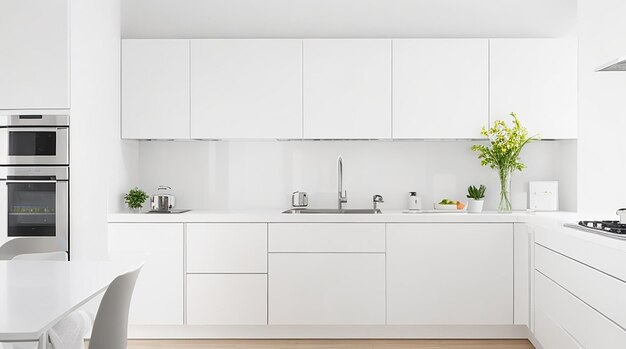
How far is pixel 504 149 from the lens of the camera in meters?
4.11

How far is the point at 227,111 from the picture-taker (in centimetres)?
416

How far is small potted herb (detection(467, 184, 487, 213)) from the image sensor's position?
4.18m

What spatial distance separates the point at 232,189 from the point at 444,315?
1.80m

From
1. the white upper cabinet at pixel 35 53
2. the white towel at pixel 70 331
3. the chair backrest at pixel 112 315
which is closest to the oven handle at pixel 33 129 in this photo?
the white upper cabinet at pixel 35 53

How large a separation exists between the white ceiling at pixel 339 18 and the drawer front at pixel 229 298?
185 centimetres

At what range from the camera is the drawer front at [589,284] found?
2363mm

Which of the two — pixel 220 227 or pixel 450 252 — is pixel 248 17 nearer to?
pixel 220 227

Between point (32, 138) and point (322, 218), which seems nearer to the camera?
point (32, 138)

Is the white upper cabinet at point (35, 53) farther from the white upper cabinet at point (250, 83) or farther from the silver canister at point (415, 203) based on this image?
the silver canister at point (415, 203)

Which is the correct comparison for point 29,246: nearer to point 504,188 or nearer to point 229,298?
point 229,298

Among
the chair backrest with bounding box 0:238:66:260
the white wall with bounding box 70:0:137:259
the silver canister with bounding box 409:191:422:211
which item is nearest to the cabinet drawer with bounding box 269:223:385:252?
the silver canister with bounding box 409:191:422:211

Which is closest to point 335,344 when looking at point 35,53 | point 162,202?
point 162,202

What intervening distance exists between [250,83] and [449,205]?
165 cm

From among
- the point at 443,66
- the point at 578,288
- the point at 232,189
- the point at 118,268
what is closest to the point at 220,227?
the point at 232,189
